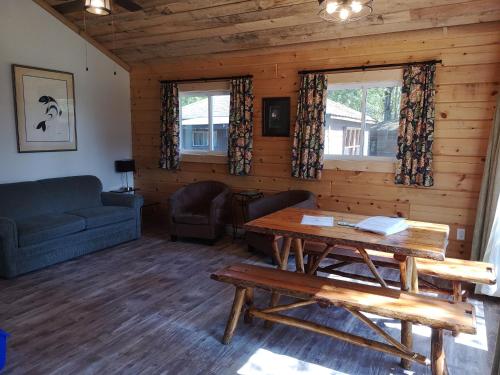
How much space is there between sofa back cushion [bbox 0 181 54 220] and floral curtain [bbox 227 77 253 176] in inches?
93.5

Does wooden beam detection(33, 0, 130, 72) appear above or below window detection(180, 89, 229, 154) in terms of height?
above

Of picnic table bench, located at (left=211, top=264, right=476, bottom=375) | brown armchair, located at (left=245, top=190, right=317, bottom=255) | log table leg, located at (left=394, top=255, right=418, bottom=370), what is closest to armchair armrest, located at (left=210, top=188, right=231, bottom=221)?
brown armchair, located at (left=245, top=190, right=317, bottom=255)

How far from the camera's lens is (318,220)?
113 inches

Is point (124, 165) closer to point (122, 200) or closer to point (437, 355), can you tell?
point (122, 200)

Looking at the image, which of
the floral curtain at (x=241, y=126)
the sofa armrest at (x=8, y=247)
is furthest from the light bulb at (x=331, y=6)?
the sofa armrest at (x=8, y=247)

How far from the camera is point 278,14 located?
413cm

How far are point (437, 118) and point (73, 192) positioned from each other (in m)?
4.45

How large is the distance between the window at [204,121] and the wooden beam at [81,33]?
3.72 feet

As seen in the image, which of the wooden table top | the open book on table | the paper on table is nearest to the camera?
the wooden table top

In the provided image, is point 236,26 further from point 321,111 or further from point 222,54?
point 321,111

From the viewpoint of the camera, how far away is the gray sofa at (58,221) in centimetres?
370

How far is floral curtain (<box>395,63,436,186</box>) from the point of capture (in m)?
3.95

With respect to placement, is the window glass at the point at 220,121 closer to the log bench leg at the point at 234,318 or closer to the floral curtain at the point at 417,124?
the floral curtain at the point at 417,124

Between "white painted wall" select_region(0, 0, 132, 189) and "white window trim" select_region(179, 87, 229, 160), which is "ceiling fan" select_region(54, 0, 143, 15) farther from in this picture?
"white window trim" select_region(179, 87, 229, 160)
